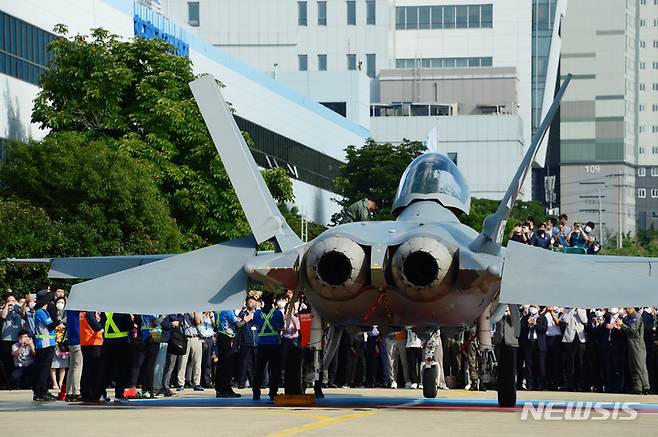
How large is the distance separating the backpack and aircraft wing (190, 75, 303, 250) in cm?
611

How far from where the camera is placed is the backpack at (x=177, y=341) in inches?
981

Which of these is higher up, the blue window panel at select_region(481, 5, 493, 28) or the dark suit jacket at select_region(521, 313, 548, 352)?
the blue window panel at select_region(481, 5, 493, 28)

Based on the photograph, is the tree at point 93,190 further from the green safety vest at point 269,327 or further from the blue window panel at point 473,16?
the blue window panel at point 473,16

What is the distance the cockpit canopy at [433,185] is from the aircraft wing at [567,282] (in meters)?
3.46

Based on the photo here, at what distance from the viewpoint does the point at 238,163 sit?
64.0ft

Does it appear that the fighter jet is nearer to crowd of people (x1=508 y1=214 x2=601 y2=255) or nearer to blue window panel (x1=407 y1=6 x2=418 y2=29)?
crowd of people (x1=508 y1=214 x2=601 y2=255)

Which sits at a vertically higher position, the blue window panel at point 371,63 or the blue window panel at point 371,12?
the blue window panel at point 371,12

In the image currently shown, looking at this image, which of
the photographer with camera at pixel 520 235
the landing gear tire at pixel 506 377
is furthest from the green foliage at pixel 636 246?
the landing gear tire at pixel 506 377

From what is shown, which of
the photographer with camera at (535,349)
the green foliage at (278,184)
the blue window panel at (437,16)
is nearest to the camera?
the photographer with camera at (535,349)

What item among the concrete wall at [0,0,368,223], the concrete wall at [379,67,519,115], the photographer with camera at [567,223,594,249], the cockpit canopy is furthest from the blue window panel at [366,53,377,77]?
the cockpit canopy

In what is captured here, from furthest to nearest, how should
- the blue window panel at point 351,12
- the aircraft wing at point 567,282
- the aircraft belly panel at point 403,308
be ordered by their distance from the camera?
1. the blue window panel at point 351,12
2. the aircraft belly panel at point 403,308
3. the aircraft wing at point 567,282

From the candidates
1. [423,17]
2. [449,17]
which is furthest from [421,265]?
[423,17]

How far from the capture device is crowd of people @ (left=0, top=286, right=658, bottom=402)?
22.5 m

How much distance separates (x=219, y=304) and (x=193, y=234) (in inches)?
1011
